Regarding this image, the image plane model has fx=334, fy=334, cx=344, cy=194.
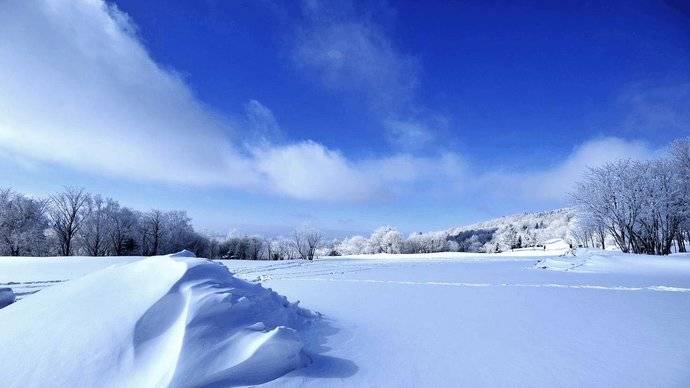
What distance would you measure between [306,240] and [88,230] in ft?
129

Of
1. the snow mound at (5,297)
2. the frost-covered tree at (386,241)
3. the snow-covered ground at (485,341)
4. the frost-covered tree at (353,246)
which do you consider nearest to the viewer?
the snow-covered ground at (485,341)

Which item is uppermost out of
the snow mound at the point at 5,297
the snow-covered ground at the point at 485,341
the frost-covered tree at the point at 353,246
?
the snow mound at the point at 5,297

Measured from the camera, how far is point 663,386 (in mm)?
3104

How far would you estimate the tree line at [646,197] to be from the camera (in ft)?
88.8

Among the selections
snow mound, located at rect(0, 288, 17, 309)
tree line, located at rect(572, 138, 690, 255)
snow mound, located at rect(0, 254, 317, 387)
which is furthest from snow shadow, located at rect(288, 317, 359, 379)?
tree line, located at rect(572, 138, 690, 255)

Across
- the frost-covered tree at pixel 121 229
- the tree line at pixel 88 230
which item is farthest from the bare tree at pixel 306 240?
the frost-covered tree at pixel 121 229

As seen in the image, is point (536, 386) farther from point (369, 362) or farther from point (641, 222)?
point (641, 222)

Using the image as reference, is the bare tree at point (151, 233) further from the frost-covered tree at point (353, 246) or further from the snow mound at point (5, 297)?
the snow mound at point (5, 297)

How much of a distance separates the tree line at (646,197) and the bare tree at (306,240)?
5353cm

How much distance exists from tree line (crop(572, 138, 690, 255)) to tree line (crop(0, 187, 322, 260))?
2155 inches

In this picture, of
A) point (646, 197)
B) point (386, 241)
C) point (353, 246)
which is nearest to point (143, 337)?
point (646, 197)

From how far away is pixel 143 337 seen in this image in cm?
329

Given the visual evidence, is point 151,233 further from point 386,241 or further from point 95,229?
point 386,241

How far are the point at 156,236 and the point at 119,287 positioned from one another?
6182 centimetres
